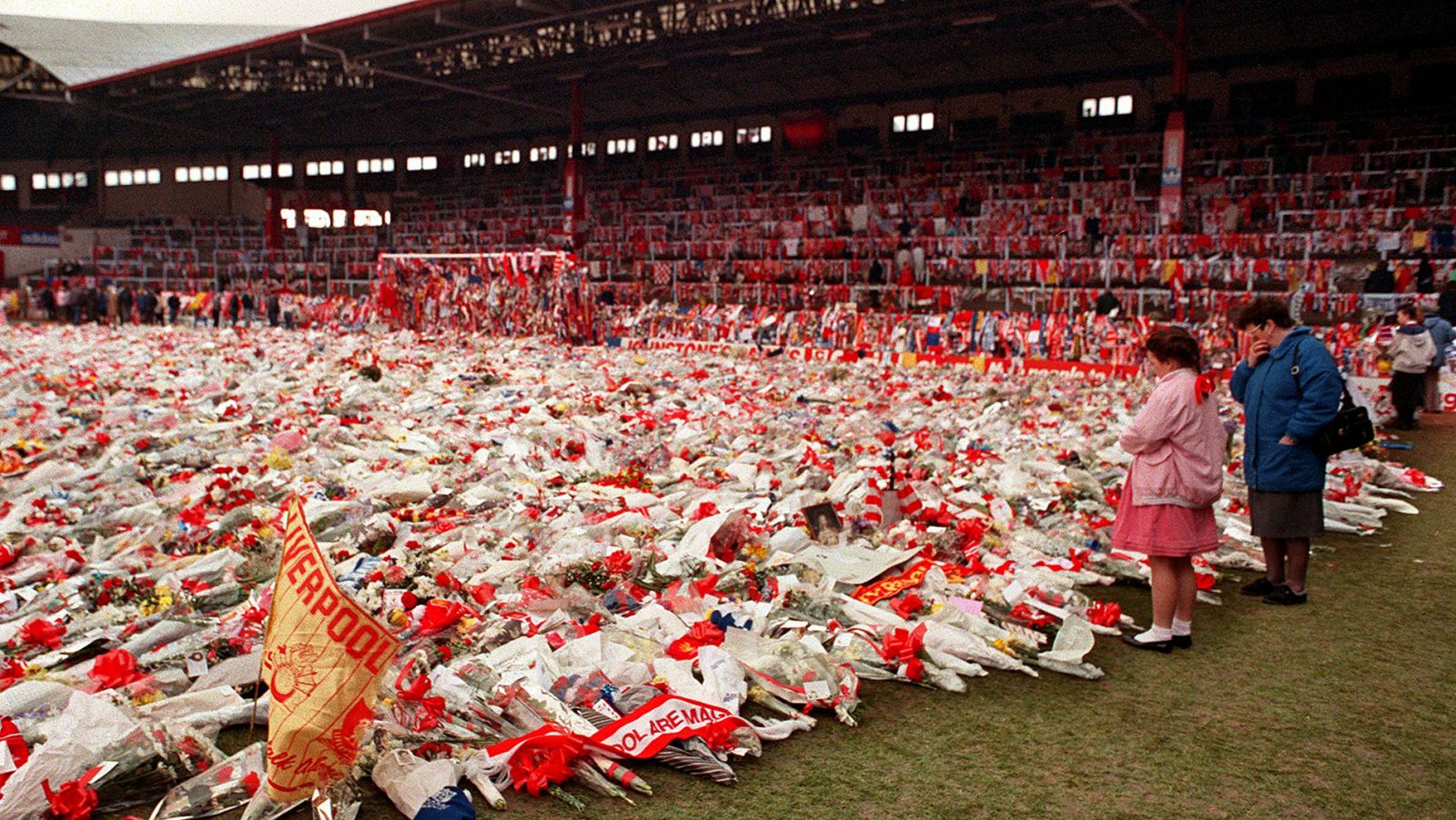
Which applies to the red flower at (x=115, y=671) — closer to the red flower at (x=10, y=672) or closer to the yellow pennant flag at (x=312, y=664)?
the red flower at (x=10, y=672)

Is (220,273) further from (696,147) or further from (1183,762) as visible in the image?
(1183,762)

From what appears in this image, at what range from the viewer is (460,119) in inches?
1636

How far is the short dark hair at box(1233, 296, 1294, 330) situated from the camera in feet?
17.6

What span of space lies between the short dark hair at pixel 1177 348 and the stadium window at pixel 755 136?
1247 inches

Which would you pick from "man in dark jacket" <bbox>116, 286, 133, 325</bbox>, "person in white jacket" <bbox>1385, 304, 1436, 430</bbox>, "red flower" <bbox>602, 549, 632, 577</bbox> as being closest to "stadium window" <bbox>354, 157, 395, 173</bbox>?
"man in dark jacket" <bbox>116, 286, 133, 325</bbox>

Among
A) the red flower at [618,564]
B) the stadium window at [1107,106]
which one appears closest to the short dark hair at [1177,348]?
the red flower at [618,564]

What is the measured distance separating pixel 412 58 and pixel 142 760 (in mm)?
30416

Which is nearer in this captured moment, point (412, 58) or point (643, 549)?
point (643, 549)

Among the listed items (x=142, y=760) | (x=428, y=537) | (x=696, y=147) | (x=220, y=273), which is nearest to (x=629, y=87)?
(x=696, y=147)

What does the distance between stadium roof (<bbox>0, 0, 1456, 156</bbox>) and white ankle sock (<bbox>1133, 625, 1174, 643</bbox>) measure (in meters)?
19.5

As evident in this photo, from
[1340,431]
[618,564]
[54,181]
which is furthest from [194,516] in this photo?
[54,181]

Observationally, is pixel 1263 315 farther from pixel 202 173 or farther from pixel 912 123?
pixel 202 173

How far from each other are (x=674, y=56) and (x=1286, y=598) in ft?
86.4

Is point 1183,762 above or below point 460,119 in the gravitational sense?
below
